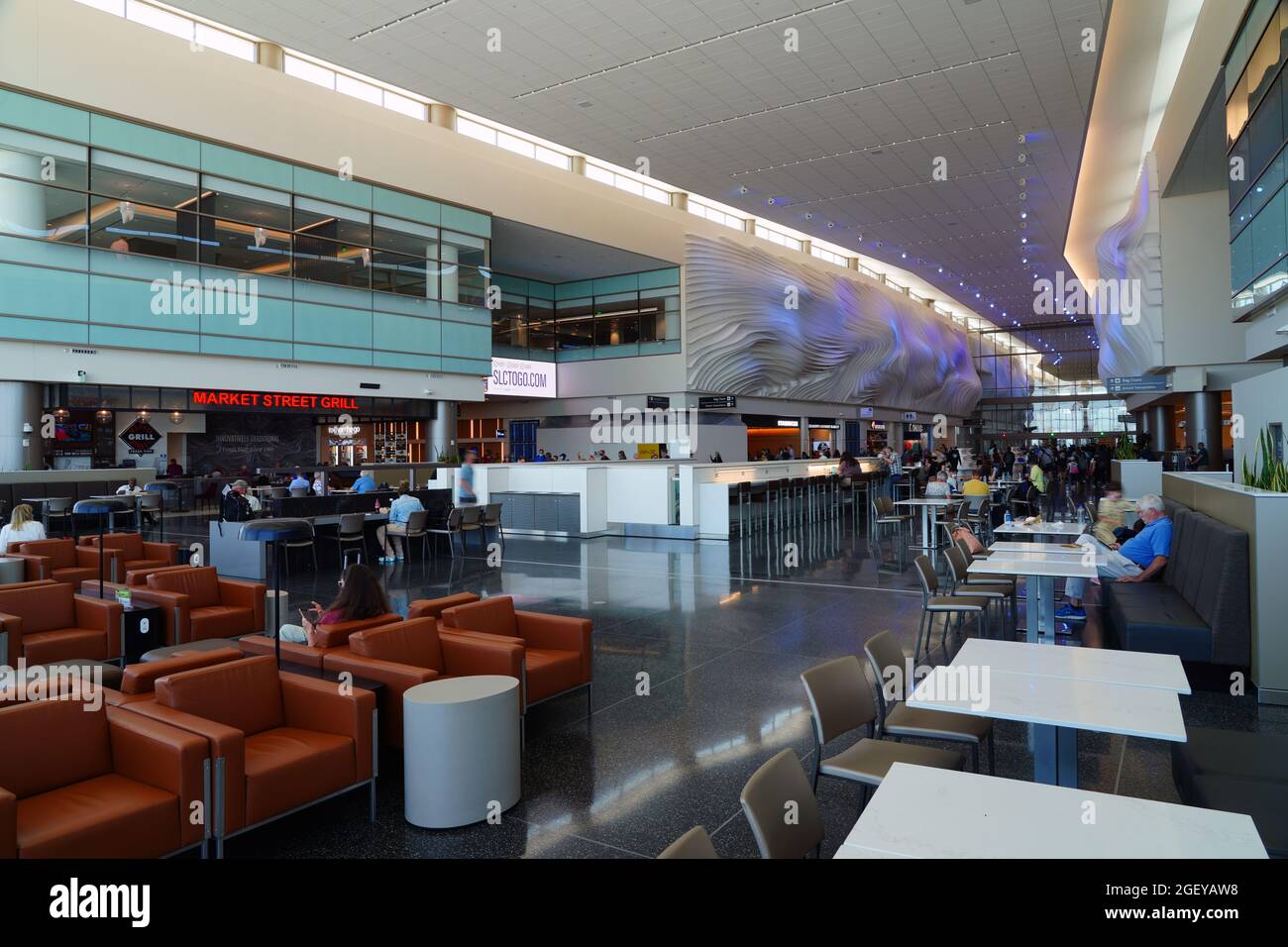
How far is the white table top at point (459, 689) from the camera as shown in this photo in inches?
134

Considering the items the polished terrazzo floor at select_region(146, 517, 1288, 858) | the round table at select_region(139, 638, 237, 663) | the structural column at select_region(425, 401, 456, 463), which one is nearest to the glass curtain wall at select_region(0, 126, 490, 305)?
the structural column at select_region(425, 401, 456, 463)

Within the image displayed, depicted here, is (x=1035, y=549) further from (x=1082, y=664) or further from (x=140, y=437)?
(x=140, y=437)

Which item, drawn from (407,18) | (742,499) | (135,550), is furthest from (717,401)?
(135,550)

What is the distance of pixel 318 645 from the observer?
14.2 feet

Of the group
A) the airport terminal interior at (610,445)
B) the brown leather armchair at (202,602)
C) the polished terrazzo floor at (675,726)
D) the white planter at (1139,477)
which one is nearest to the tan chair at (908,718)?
the airport terminal interior at (610,445)

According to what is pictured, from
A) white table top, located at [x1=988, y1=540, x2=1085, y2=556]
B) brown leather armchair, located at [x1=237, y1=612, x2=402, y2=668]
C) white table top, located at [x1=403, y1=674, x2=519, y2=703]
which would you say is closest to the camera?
white table top, located at [x1=403, y1=674, x2=519, y2=703]

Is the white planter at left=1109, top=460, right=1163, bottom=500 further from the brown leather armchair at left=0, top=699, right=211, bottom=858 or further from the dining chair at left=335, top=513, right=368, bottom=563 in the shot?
the brown leather armchair at left=0, top=699, right=211, bottom=858

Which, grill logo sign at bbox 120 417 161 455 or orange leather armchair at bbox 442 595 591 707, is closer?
orange leather armchair at bbox 442 595 591 707

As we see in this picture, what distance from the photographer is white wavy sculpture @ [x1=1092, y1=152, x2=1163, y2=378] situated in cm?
1526

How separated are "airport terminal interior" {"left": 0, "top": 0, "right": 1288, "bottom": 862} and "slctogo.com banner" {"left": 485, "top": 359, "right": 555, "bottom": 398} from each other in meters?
0.18

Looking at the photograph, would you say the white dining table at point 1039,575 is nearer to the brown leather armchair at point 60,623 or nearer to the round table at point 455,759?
the round table at point 455,759

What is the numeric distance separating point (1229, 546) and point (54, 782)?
250 inches

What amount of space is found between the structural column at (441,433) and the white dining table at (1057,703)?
15.2m

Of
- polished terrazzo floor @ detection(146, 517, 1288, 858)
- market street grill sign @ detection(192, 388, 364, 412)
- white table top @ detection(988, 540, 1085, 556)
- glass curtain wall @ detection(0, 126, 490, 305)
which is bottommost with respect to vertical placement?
polished terrazzo floor @ detection(146, 517, 1288, 858)
